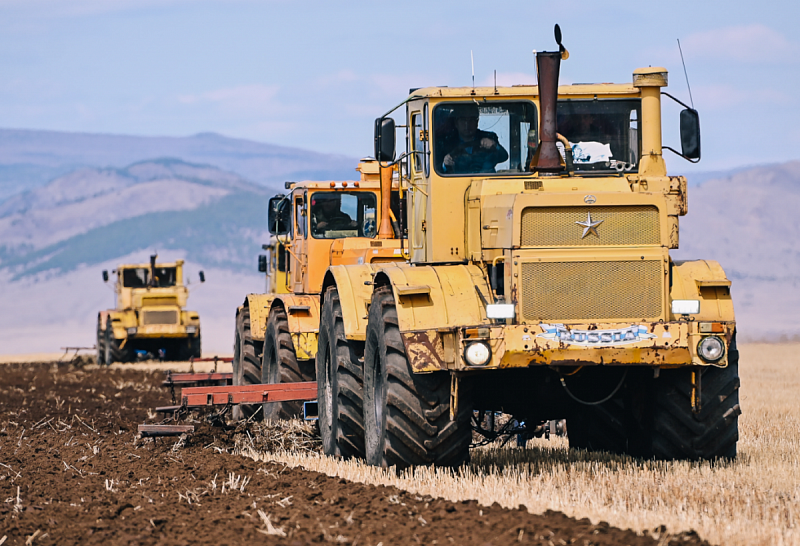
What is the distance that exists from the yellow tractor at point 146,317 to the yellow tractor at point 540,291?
26.3 m

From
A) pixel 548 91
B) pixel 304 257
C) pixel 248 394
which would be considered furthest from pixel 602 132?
pixel 304 257

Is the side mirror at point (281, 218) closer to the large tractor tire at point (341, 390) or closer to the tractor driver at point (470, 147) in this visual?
the large tractor tire at point (341, 390)

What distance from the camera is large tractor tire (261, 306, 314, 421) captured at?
15.6m

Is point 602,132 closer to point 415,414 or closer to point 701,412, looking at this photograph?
point 701,412

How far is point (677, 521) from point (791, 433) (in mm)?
6506

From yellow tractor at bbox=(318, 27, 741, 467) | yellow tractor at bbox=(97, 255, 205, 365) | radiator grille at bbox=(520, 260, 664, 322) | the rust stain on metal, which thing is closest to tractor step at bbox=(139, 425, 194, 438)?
yellow tractor at bbox=(318, 27, 741, 467)

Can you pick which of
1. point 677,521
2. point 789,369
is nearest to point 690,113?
point 677,521

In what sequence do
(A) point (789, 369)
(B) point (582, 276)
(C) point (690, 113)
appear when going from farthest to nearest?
1. (A) point (789, 369)
2. (C) point (690, 113)
3. (B) point (582, 276)

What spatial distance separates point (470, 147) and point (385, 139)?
0.75m

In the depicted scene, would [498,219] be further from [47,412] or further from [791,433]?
[47,412]

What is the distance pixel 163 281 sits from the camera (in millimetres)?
39219

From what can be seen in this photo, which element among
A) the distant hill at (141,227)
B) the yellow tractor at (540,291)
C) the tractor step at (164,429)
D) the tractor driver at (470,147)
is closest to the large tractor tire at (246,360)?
the tractor step at (164,429)

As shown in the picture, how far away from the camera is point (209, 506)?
366 inches

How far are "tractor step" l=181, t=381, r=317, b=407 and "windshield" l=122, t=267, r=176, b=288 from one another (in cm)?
2533
